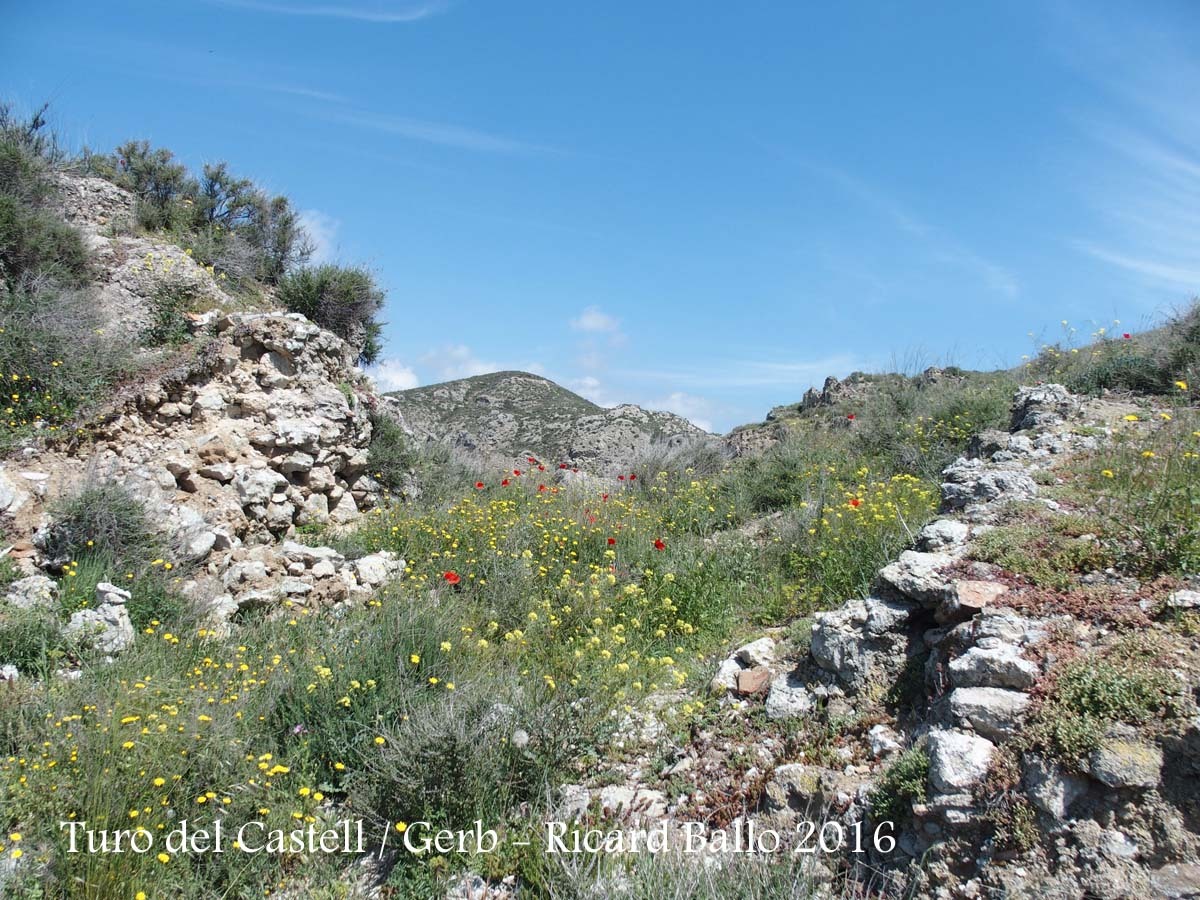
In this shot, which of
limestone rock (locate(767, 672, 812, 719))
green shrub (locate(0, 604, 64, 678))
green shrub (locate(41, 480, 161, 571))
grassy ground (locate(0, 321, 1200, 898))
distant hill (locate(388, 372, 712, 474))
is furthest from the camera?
distant hill (locate(388, 372, 712, 474))

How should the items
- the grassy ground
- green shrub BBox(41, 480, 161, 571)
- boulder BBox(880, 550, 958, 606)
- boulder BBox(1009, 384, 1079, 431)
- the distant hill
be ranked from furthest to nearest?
the distant hill < boulder BBox(1009, 384, 1079, 431) < green shrub BBox(41, 480, 161, 571) < boulder BBox(880, 550, 958, 606) < the grassy ground

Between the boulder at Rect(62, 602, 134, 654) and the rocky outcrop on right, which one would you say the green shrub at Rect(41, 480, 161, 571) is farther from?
the rocky outcrop on right

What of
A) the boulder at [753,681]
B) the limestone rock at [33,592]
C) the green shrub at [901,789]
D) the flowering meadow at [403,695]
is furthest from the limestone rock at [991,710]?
the limestone rock at [33,592]

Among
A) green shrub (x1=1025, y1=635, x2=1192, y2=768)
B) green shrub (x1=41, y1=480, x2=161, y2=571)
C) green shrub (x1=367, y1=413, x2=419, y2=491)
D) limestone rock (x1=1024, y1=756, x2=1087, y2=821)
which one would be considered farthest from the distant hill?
limestone rock (x1=1024, y1=756, x2=1087, y2=821)

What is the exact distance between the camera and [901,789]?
2986 millimetres

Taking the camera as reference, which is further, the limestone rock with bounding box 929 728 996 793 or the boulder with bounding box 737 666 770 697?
the boulder with bounding box 737 666 770 697

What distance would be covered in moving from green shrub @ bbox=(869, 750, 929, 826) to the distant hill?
9.29 m

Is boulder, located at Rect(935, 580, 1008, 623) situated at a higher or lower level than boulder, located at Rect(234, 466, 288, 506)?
lower

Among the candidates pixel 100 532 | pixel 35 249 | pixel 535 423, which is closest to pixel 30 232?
pixel 35 249

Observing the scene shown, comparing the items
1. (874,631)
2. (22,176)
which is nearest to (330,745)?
(874,631)

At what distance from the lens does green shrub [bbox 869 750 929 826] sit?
294cm

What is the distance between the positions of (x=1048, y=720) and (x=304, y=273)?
11372mm

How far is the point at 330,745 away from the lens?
148 inches

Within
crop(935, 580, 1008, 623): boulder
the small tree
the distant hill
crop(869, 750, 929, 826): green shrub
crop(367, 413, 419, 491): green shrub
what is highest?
the small tree
